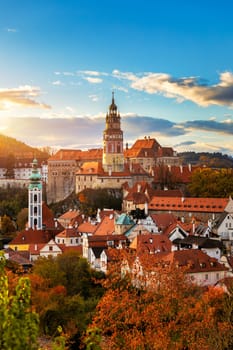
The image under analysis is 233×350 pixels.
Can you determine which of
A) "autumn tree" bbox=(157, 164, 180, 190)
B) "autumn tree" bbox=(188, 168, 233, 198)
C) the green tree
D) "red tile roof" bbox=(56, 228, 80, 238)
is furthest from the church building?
"red tile roof" bbox=(56, 228, 80, 238)

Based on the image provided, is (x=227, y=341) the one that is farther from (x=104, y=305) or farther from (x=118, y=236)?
(x=118, y=236)

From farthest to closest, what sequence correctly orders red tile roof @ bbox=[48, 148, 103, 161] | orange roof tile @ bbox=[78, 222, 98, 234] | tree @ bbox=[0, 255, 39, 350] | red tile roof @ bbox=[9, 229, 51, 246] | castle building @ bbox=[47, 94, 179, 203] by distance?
red tile roof @ bbox=[48, 148, 103, 161], castle building @ bbox=[47, 94, 179, 203], orange roof tile @ bbox=[78, 222, 98, 234], red tile roof @ bbox=[9, 229, 51, 246], tree @ bbox=[0, 255, 39, 350]

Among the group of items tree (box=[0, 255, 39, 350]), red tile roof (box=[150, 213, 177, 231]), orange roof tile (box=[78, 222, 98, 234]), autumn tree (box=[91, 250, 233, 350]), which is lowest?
autumn tree (box=[91, 250, 233, 350])

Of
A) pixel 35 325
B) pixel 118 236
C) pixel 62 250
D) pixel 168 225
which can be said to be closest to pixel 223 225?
pixel 168 225

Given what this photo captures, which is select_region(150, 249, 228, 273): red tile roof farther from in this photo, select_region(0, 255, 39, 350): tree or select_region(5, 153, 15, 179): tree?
select_region(5, 153, 15, 179): tree

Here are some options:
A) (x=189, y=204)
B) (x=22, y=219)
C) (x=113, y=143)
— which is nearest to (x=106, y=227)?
(x=189, y=204)

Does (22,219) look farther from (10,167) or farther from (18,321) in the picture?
(18,321)

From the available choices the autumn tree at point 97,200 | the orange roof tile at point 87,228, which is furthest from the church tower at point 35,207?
the autumn tree at point 97,200
